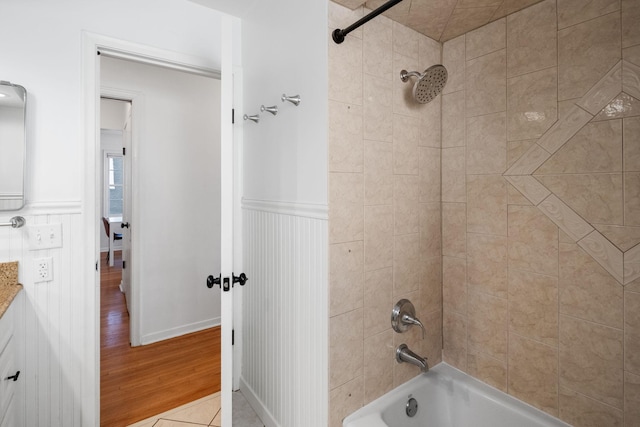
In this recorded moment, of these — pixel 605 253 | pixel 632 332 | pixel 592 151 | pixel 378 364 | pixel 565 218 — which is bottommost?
pixel 378 364

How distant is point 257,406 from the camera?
1936 millimetres

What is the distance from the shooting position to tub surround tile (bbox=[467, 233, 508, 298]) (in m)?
1.56

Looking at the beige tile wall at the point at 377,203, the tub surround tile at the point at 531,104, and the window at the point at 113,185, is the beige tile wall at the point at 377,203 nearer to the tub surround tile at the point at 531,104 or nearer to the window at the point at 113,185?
the tub surround tile at the point at 531,104

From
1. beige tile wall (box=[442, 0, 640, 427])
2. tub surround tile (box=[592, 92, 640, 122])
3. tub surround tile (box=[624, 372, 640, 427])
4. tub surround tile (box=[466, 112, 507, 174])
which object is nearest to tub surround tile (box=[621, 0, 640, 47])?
beige tile wall (box=[442, 0, 640, 427])

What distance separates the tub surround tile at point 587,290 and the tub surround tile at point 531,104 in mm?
523

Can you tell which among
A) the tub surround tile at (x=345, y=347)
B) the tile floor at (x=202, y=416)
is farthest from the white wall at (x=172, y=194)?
the tub surround tile at (x=345, y=347)

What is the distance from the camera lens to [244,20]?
2.01m

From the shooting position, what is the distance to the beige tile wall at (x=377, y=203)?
1359mm

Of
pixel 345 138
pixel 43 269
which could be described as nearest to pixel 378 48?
pixel 345 138

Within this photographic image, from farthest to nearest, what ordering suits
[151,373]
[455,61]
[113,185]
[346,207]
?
1. [113,185]
2. [151,373]
3. [455,61]
4. [346,207]

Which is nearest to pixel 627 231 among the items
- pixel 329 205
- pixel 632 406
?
pixel 632 406

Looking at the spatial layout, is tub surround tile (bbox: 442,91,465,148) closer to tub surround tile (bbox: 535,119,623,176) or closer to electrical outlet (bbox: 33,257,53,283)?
tub surround tile (bbox: 535,119,623,176)

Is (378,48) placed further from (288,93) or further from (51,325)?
(51,325)

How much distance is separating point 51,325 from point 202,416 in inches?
38.3
